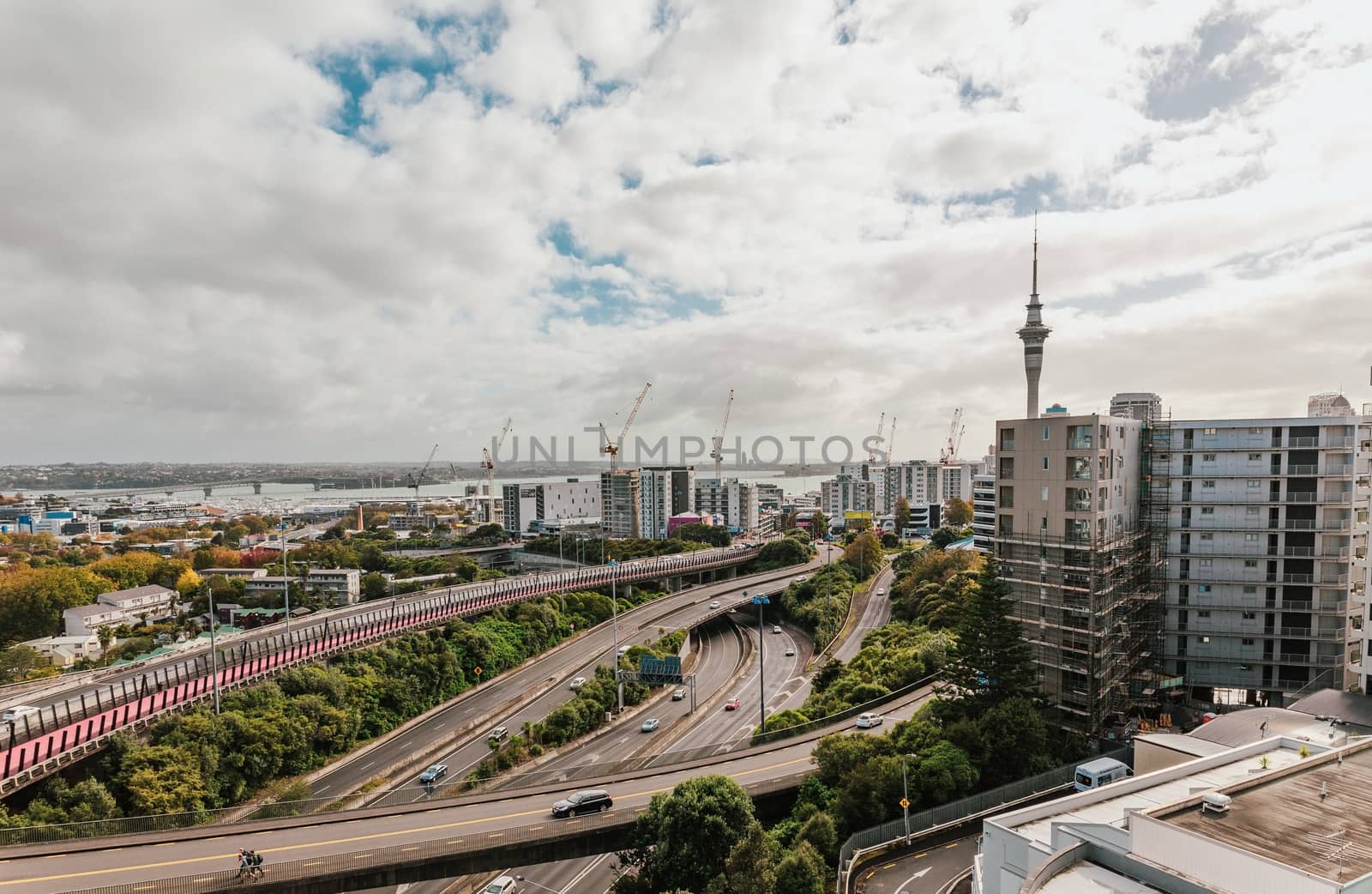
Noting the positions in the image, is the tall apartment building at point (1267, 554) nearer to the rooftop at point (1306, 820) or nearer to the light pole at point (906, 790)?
the rooftop at point (1306, 820)

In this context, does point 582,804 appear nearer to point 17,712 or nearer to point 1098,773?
point 1098,773

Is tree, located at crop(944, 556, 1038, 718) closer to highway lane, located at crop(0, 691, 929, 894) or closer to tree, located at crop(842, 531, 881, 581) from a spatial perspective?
highway lane, located at crop(0, 691, 929, 894)

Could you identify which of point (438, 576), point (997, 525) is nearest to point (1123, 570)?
point (997, 525)

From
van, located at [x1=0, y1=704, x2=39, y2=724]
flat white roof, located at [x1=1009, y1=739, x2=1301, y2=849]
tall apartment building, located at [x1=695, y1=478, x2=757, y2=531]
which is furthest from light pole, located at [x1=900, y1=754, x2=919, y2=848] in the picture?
tall apartment building, located at [x1=695, y1=478, x2=757, y2=531]

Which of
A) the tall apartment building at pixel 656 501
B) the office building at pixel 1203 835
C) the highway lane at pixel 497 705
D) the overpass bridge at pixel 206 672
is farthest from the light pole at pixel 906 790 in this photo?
the tall apartment building at pixel 656 501

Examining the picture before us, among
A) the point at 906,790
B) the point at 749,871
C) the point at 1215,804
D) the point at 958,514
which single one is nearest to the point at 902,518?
the point at 958,514

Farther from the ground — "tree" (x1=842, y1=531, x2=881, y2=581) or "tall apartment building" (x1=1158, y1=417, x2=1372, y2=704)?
"tall apartment building" (x1=1158, y1=417, x2=1372, y2=704)

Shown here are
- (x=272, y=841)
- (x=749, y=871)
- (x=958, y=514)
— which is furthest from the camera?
(x=958, y=514)
